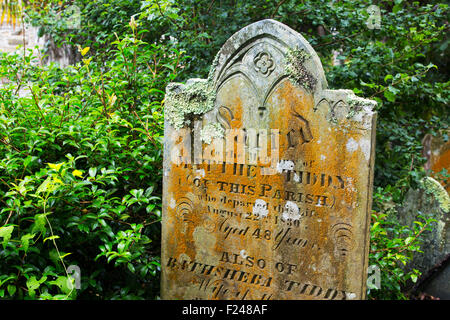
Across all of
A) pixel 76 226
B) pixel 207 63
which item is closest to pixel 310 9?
pixel 207 63

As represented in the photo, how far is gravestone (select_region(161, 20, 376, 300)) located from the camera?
2350 mm

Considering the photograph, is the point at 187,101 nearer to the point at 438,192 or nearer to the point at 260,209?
the point at 260,209

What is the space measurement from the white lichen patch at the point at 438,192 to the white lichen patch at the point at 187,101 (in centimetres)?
229

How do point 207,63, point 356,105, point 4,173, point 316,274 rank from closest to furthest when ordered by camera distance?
1. point 356,105
2. point 316,274
3. point 4,173
4. point 207,63

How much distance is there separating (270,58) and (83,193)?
4.10 feet

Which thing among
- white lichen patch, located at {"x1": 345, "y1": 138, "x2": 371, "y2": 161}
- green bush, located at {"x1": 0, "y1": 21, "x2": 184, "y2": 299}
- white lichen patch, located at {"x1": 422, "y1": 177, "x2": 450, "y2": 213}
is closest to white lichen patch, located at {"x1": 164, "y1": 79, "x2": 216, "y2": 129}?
green bush, located at {"x1": 0, "y1": 21, "x2": 184, "y2": 299}

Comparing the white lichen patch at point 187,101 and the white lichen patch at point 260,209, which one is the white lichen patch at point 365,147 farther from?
the white lichen patch at point 187,101

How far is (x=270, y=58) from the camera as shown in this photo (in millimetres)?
2502

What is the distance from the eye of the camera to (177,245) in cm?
280

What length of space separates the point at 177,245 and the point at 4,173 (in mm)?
1072

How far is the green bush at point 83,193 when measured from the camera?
2.37 metres

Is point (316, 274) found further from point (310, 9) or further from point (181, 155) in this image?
point (310, 9)

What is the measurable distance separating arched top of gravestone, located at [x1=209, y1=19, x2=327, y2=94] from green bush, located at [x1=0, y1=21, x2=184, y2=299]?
66 centimetres

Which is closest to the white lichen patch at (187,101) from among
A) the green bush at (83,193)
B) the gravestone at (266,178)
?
the gravestone at (266,178)
